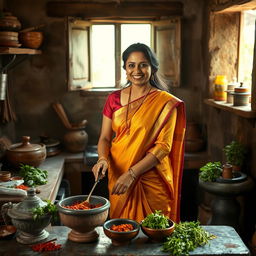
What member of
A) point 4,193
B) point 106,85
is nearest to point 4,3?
point 106,85

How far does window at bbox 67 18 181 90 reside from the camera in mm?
5586

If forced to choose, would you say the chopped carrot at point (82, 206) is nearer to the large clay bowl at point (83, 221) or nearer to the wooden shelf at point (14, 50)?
the large clay bowl at point (83, 221)

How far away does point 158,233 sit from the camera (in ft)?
7.45

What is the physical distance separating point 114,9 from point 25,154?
93.2 inches

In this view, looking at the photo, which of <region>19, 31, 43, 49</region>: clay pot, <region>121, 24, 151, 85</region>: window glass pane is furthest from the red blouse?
<region>121, 24, 151, 85</region>: window glass pane

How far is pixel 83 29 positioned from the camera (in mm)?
5676

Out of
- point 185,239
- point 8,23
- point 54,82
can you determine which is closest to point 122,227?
point 185,239

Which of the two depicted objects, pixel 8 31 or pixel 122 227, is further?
pixel 8 31

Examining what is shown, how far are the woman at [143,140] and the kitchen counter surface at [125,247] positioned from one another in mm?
648

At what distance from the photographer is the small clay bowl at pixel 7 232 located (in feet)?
7.77

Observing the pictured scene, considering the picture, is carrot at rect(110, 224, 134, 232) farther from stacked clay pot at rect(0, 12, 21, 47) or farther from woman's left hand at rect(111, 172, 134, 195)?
stacked clay pot at rect(0, 12, 21, 47)

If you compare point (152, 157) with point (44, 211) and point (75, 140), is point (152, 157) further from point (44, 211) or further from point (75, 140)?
point (75, 140)

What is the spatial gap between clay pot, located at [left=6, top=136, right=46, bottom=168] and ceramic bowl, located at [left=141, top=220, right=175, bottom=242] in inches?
93.3

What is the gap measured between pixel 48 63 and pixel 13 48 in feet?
3.83
